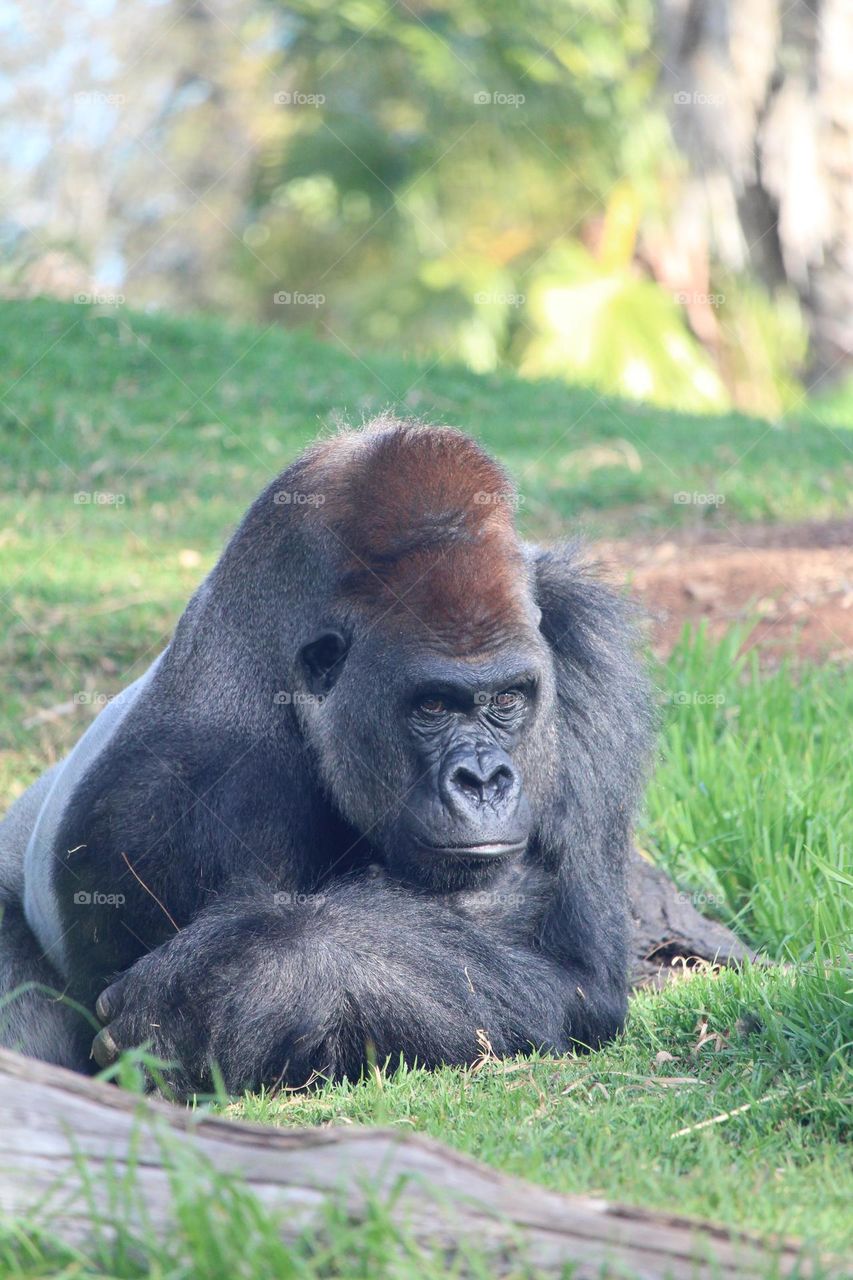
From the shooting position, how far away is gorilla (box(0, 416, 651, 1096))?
404 cm

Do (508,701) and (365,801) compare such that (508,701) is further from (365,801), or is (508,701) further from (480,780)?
(365,801)

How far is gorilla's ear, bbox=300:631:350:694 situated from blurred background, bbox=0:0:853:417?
1153 cm

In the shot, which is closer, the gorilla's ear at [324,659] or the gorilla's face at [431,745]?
the gorilla's face at [431,745]

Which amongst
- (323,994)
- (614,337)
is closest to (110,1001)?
(323,994)

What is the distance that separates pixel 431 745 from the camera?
4195 mm

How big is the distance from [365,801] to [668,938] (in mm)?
1520

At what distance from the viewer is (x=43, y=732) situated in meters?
7.13

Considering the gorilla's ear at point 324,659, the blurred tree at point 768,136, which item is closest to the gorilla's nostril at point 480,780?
the gorilla's ear at point 324,659

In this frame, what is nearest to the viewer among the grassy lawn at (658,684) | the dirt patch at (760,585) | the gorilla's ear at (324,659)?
the grassy lawn at (658,684)

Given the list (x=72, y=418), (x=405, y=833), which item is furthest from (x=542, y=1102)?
(x=72, y=418)

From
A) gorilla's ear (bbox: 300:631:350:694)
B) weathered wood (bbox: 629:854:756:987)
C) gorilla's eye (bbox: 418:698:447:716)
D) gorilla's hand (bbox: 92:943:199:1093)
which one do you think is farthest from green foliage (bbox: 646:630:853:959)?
gorilla's hand (bbox: 92:943:199:1093)

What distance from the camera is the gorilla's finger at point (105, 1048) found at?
409 centimetres

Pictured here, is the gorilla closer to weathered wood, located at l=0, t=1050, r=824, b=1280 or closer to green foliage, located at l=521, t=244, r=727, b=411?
weathered wood, located at l=0, t=1050, r=824, b=1280

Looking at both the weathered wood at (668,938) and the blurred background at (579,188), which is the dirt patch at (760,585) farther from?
the blurred background at (579,188)
